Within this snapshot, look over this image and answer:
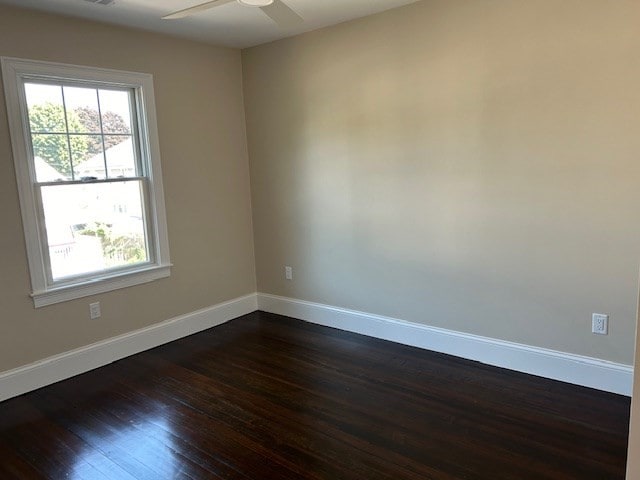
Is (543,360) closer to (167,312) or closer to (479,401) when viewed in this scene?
(479,401)

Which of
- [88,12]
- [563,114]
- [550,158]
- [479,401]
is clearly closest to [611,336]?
[479,401]

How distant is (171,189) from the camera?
393 cm

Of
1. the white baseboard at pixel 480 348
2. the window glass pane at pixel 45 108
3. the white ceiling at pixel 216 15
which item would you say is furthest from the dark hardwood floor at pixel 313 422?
the white ceiling at pixel 216 15

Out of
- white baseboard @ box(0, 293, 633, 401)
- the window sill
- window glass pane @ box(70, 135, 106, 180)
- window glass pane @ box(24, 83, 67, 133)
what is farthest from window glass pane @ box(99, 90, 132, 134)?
white baseboard @ box(0, 293, 633, 401)

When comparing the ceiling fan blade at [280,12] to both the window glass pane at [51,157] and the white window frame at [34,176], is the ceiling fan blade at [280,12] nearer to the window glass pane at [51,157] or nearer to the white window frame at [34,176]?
the white window frame at [34,176]

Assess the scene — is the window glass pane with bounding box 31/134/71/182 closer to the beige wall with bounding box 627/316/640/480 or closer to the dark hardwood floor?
the dark hardwood floor

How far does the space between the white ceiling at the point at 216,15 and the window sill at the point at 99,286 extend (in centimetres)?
189

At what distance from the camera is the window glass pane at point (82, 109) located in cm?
330

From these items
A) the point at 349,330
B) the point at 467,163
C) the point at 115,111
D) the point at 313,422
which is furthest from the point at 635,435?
the point at 115,111

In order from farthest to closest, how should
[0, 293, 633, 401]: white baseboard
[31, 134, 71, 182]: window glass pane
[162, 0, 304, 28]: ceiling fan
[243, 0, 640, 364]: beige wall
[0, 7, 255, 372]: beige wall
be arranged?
[31, 134, 71, 182]: window glass pane < [0, 7, 255, 372]: beige wall < [0, 293, 633, 401]: white baseboard < [243, 0, 640, 364]: beige wall < [162, 0, 304, 28]: ceiling fan

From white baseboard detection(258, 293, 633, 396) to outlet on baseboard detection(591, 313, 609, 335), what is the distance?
191 millimetres

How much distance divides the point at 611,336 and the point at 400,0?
259cm

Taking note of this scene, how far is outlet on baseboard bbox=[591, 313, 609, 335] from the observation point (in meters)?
2.79

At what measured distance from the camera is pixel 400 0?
3.19 metres
